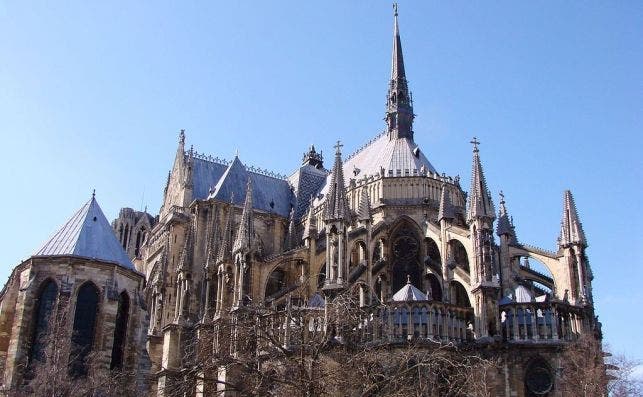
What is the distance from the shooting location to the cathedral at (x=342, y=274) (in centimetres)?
2738

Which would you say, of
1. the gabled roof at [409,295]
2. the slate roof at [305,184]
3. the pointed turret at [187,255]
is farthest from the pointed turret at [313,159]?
the gabled roof at [409,295]

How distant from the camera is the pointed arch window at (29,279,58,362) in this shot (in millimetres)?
30531

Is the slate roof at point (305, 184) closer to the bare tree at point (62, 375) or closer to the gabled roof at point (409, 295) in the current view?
the gabled roof at point (409, 295)

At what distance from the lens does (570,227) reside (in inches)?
1192

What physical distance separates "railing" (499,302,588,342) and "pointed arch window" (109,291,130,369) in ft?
51.9

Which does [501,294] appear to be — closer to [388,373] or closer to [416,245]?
[416,245]

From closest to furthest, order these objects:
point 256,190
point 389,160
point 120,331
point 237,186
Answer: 1. point 120,331
2. point 389,160
3. point 237,186
4. point 256,190

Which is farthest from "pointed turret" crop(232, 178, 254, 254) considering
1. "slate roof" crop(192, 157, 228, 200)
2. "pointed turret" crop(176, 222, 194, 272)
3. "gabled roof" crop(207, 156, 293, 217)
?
"slate roof" crop(192, 157, 228, 200)

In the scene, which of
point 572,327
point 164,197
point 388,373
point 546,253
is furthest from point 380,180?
point 388,373

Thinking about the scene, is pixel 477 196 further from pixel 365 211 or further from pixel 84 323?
pixel 84 323

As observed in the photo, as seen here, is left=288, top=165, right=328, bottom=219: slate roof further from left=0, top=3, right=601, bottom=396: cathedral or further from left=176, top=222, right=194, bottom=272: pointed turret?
left=176, top=222, right=194, bottom=272: pointed turret

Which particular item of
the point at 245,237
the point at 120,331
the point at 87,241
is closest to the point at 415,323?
the point at 245,237

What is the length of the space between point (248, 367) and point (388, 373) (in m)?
3.29

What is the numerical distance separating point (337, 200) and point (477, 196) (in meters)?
5.45
